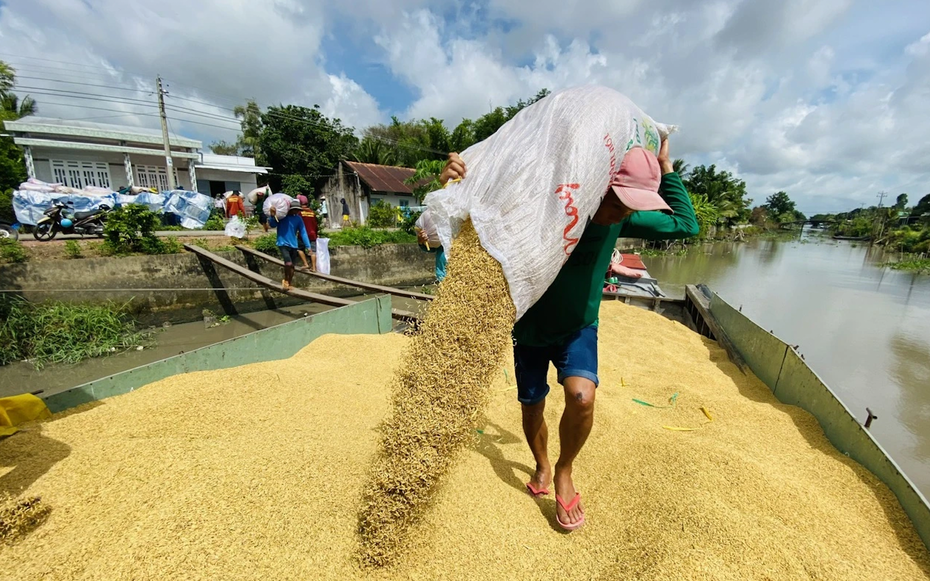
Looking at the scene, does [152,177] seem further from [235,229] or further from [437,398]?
[437,398]

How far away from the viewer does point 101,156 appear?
12.5 metres

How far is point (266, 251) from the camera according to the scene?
24.5 feet

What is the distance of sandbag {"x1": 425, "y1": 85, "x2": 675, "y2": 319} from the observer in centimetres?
111

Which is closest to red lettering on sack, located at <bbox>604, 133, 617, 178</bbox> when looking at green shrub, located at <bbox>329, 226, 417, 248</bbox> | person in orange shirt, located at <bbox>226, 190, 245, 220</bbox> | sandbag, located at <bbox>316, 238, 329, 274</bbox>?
sandbag, located at <bbox>316, 238, 329, 274</bbox>

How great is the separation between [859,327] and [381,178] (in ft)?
52.2

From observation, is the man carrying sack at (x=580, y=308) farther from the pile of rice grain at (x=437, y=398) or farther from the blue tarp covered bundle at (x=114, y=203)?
the blue tarp covered bundle at (x=114, y=203)

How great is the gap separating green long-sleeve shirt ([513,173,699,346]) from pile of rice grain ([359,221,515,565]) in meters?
0.22

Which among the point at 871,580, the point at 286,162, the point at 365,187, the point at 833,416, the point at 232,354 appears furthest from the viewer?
the point at 286,162

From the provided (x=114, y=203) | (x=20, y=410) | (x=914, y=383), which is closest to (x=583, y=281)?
(x=20, y=410)

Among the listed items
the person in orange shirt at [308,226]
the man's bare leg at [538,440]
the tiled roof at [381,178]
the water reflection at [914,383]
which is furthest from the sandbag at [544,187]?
the tiled roof at [381,178]

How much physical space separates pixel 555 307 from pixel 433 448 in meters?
0.60

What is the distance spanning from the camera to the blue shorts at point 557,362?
134 centimetres

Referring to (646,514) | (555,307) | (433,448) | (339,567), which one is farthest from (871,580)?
(339,567)

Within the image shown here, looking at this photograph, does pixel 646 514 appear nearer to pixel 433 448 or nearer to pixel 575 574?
pixel 575 574
